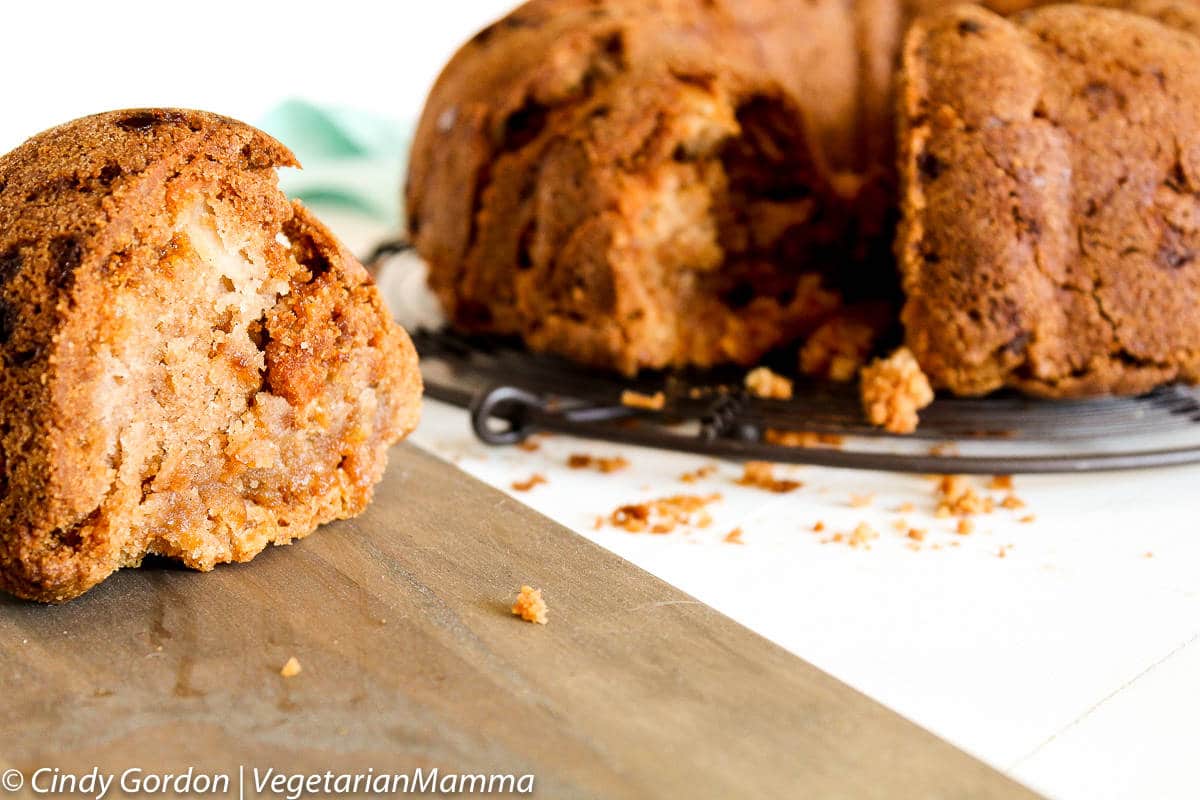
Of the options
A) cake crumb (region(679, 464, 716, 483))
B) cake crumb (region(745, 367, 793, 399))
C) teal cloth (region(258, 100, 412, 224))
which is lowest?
cake crumb (region(679, 464, 716, 483))

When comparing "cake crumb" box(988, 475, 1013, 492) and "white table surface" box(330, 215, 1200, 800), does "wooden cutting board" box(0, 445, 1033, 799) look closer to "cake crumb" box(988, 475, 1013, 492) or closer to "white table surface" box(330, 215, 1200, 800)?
"white table surface" box(330, 215, 1200, 800)

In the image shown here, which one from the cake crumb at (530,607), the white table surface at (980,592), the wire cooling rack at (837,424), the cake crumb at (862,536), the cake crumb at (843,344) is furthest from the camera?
the cake crumb at (843,344)

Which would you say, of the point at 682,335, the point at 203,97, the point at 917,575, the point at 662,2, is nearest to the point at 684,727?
the point at 917,575

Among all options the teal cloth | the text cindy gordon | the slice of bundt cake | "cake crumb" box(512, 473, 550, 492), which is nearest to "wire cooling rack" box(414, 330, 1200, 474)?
"cake crumb" box(512, 473, 550, 492)

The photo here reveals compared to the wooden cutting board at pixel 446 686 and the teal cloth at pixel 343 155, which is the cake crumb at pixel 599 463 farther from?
the teal cloth at pixel 343 155

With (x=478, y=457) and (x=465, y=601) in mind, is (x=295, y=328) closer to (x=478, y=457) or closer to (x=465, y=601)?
(x=465, y=601)

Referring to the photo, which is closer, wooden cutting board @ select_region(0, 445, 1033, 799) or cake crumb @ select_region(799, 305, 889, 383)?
wooden cutting board @ select_region(0, 445, 1033, 799)

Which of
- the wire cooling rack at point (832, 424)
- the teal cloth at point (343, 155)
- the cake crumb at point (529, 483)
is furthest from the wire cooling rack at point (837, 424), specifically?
the teal cloth at point (343, 155)
